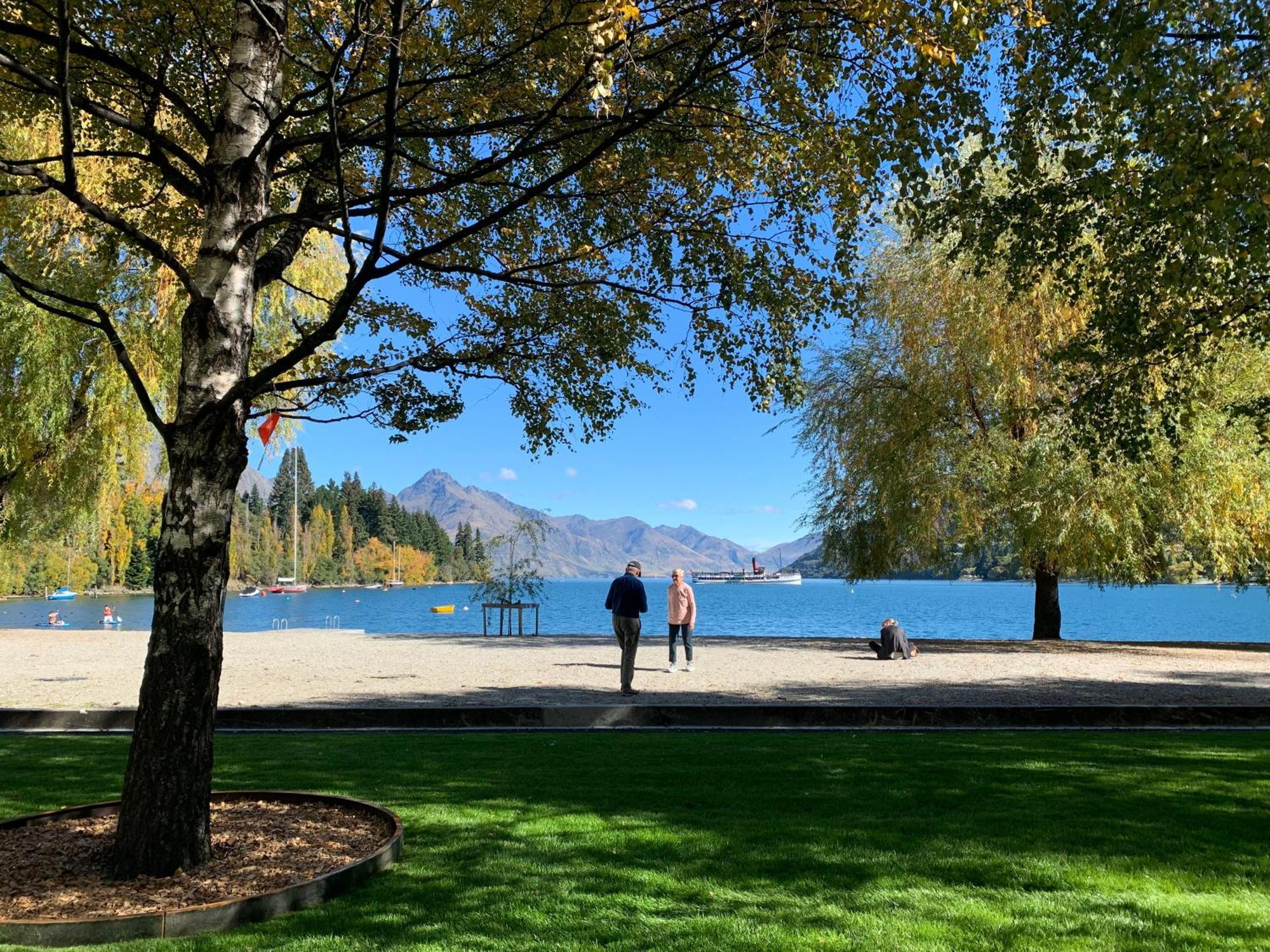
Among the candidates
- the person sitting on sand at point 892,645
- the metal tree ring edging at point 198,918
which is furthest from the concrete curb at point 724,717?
the person sitting on sand at point 892,645

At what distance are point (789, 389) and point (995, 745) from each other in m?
3.88

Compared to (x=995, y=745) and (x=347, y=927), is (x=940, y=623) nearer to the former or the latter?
(x=995, y=745)

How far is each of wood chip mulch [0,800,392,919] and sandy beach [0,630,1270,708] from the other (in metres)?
6.14

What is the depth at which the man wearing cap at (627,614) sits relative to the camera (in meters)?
12.7

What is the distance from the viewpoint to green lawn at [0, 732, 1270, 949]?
13.3ft

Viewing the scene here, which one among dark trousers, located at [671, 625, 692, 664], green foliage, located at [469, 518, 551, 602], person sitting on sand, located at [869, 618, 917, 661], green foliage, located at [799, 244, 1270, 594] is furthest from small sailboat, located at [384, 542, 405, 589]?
dark trousers, located at [671, 625, 692, 664]

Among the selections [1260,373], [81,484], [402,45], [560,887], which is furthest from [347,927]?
[1260,373]

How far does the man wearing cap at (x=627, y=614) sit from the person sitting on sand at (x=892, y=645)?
709 cm

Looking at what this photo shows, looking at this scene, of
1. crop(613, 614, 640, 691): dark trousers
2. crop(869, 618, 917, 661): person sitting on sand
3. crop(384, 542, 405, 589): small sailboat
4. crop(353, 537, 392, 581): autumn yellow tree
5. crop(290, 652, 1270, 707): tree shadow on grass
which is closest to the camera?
crop(290, 652, 1270, 707): tree shadow on grass

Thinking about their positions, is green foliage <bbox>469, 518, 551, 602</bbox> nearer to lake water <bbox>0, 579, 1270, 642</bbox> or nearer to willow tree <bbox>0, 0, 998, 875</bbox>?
lake water <bbox>0, 579, 1270, 642</bbox>

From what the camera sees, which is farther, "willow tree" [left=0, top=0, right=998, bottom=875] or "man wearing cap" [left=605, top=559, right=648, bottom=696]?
"man wearing cap" [left=605, top=559, right=648, bottom=696]

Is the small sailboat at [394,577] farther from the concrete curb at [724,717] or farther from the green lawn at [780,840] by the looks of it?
the green lawn at [780,840]

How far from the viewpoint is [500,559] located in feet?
102

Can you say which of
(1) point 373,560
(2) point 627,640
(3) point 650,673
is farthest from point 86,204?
(1) point 373,560
